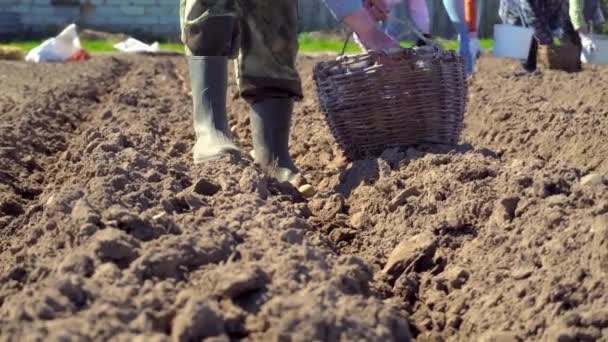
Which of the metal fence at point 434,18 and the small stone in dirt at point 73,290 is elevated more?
the small stone in dirt at point 73,290

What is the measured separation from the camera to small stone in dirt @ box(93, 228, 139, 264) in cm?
244

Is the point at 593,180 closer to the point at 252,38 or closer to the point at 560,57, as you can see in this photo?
the point at 252,38

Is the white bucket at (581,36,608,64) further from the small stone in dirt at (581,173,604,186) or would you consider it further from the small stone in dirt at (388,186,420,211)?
the small stone in dirt at (581,173,604,186)

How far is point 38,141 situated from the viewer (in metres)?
5.53

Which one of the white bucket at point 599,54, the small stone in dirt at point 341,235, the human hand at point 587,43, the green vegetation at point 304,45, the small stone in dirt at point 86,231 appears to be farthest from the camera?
Answer: the green vegetation at point 304,45

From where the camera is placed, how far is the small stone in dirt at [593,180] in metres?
3.23

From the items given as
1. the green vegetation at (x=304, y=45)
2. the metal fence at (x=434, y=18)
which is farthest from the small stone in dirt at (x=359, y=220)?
the metal fence at (x=434, y=18)

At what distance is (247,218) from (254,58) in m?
1.47

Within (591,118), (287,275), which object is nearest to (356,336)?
(287,275)

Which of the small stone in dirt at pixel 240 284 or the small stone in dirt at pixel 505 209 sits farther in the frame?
the small stone in dirt at pixel 505 209

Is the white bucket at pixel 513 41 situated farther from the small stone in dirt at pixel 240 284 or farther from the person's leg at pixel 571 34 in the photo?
the small stone in dirt at pixel 240 284

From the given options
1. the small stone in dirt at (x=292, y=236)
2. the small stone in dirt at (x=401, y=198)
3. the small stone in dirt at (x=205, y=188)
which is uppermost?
the small stone in dirt at (x=292, y=236)

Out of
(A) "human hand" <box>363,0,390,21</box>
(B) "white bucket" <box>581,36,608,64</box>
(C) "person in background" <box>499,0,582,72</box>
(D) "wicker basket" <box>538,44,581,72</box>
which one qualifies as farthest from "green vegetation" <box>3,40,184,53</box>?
(A) "human hand" <box>363,0,390,21</box>

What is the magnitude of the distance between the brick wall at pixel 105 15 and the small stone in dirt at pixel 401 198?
54.6 feet
